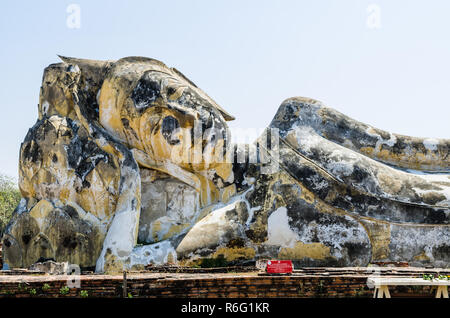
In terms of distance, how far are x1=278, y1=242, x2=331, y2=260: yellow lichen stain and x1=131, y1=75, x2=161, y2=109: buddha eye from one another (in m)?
3.51

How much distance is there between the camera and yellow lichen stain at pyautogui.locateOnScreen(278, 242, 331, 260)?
1044cm

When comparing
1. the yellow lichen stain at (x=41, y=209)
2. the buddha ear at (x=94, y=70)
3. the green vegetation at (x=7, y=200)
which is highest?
the buddha ear at (x=94, y=70)

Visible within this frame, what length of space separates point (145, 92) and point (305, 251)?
13.0ft

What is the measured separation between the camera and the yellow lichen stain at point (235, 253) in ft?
34.1

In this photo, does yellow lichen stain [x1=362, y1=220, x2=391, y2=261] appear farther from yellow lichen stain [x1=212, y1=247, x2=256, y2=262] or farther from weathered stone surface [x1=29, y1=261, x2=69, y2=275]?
weathered stone surface [x1=29, y1=261, x2=69, y2=275]

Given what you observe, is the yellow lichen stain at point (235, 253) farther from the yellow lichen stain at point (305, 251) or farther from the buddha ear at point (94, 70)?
the buddha ear at point (94, 70)

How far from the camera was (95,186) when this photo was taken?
35.2 feet

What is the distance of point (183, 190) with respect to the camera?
36.7 feet

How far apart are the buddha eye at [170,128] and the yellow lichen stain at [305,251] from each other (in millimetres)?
2698

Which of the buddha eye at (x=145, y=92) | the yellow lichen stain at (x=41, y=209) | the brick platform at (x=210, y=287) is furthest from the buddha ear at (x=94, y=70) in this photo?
the brick platform at (x=210, y=287)

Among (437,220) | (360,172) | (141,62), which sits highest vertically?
(141,62)
